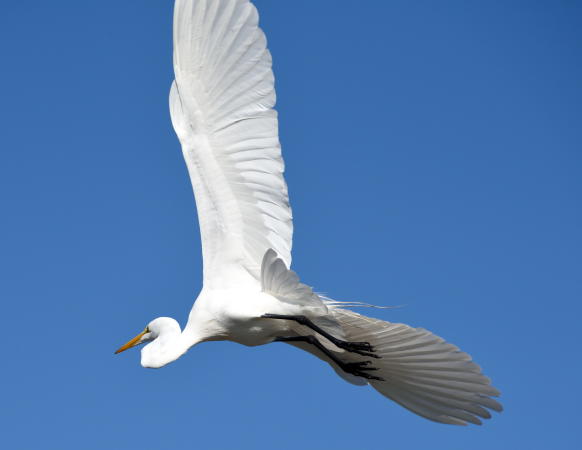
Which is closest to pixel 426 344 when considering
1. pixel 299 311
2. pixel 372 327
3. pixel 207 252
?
pixel 372 327

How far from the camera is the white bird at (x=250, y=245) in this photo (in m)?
7.46

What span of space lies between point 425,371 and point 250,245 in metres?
2.01

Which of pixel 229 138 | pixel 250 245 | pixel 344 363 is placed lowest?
pixel 344 363

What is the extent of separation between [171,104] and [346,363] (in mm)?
2953

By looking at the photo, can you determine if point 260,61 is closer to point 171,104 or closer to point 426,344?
point 171,104

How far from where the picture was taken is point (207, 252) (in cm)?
812

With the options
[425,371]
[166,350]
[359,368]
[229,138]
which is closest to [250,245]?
[229,138]

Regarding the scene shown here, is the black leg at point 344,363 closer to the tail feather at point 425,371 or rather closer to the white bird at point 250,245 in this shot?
the white bird at point 250,245

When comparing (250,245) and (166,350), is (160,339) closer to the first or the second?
(166,350)

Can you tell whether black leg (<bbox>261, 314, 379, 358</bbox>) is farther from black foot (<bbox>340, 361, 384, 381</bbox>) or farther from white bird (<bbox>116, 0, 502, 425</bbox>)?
black foot (<bbox>340, 361, 384, 381</bbox>)

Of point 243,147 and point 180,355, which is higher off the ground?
point 243,147

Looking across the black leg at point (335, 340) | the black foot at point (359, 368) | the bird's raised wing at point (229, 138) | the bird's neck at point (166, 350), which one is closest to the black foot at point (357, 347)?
the black leg at point (335, 340)

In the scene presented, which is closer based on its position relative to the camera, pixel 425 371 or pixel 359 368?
pixel 425 371

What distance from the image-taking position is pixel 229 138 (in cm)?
795
